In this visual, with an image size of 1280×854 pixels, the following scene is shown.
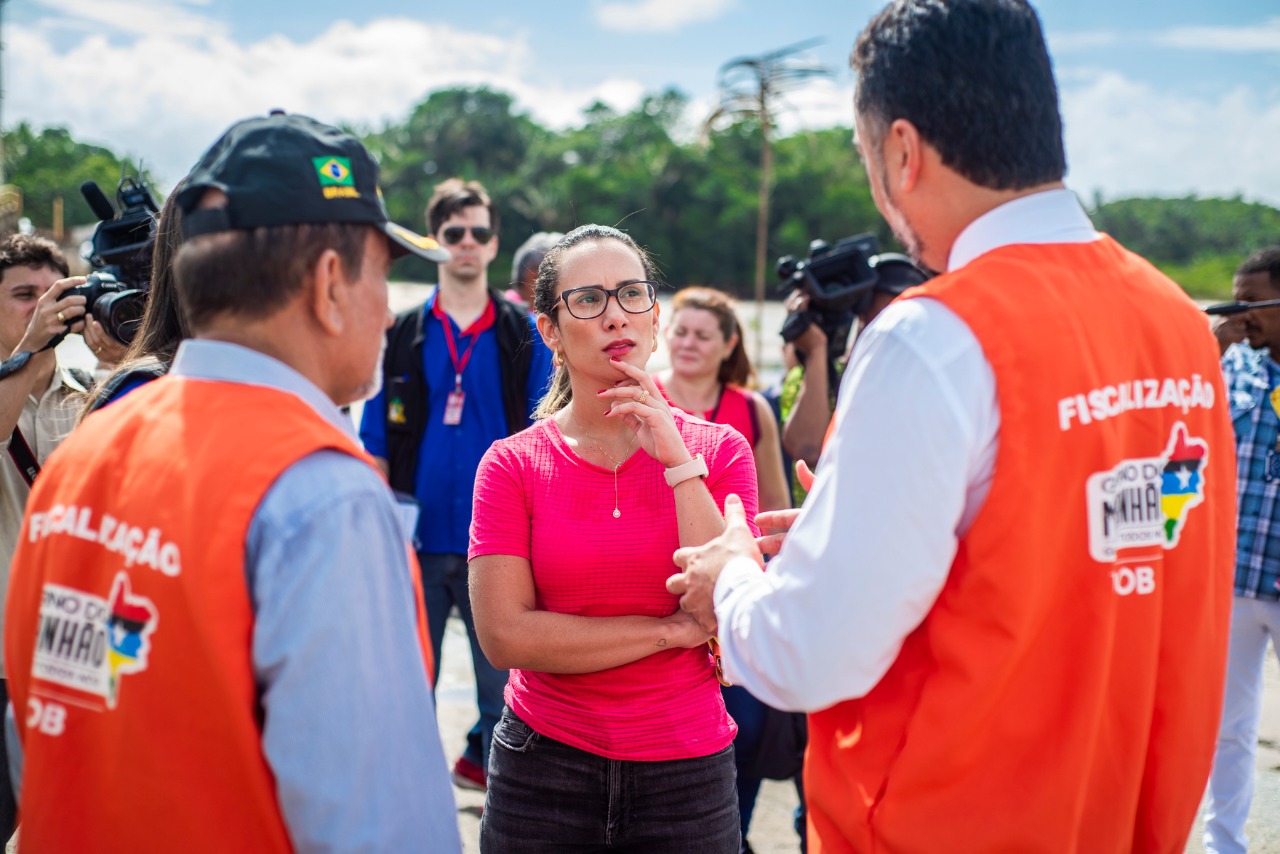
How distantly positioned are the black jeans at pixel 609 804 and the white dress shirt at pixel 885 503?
892mm

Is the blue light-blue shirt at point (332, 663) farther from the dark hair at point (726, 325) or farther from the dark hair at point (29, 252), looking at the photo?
the dark hair at point (726, 325)

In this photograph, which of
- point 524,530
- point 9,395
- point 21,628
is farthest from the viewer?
point 9,395

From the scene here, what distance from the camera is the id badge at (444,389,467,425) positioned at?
4485 mm

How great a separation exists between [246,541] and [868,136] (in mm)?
1095

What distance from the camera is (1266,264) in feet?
14.3

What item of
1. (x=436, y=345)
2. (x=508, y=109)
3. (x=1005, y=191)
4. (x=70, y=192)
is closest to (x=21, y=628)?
(x=1005, y=191)

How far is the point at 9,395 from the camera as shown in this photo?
2.87 meters

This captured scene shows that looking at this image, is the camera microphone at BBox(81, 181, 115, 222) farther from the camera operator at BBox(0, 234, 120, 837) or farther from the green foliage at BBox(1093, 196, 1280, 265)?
the green foliage at BBox(1093, 196, 1280, 265)

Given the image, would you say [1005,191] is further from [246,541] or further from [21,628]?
[21,628]

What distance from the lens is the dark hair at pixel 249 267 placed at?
4.57 feet

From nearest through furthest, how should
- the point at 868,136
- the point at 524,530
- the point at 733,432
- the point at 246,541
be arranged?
the point at 246,541 → the point at 868,136 → the point at 524,530 → the point at 733,432

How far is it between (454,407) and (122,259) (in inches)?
68.7

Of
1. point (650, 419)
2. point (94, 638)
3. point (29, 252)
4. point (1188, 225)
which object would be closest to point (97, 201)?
point (29, 252)

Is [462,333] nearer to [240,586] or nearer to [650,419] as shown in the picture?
[650,419]
